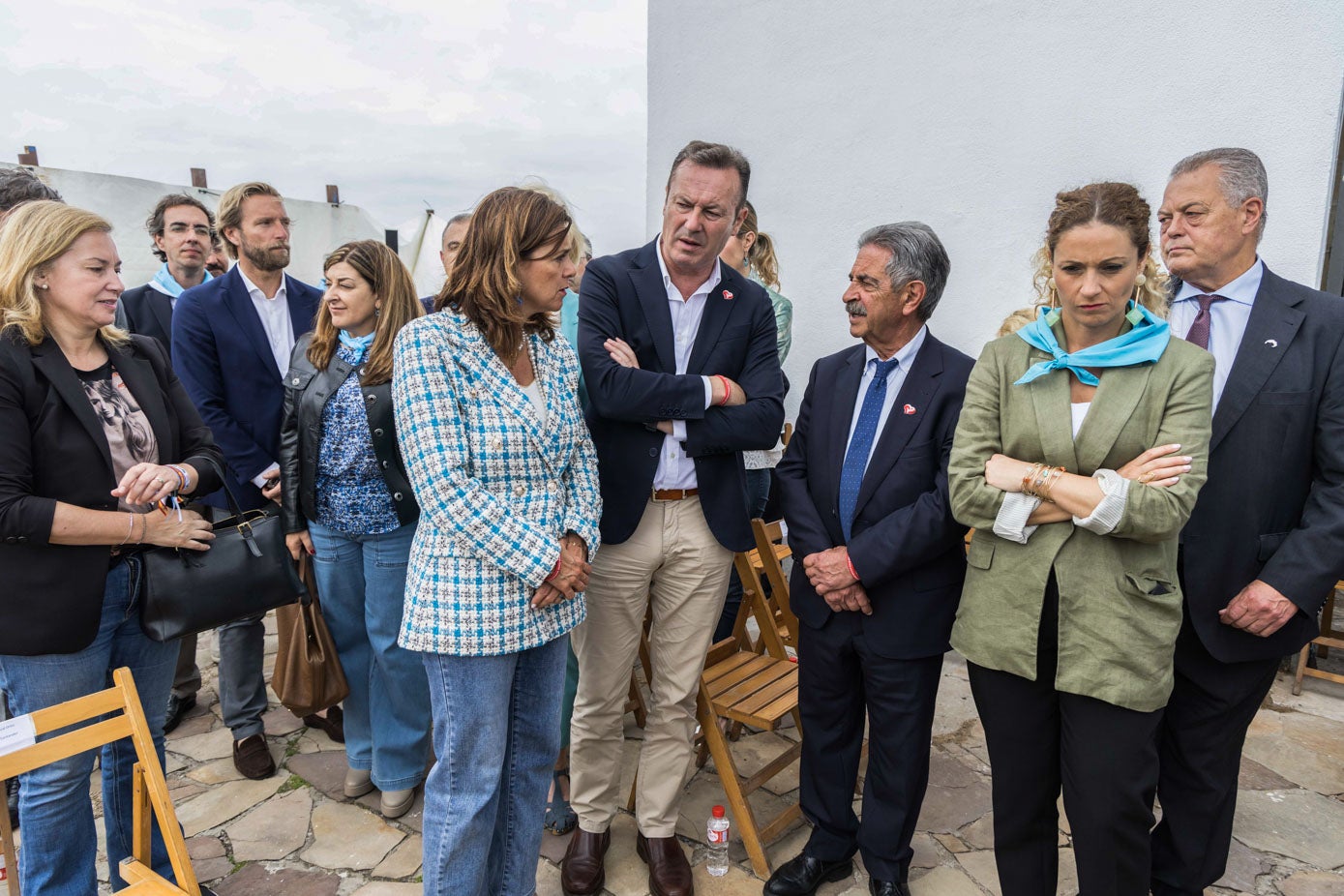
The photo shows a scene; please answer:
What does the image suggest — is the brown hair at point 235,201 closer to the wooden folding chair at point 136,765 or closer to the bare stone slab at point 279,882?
the wooden folding chair at point 136,765

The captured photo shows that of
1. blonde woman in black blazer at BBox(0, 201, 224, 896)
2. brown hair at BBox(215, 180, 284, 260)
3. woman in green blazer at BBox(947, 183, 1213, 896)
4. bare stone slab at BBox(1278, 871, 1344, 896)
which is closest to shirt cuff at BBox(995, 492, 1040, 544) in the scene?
woman in green blazer at BBox(947, 183, 1213, 896)

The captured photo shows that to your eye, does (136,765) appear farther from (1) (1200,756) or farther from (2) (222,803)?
(1) (1200,756)

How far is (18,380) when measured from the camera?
218 centimetres

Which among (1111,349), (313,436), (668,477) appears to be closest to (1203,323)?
(1111,349)

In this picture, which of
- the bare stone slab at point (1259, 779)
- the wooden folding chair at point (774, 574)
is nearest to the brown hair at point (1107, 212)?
the wooden folding chair at point (774, 574)

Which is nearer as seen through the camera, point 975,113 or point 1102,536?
point 1102,536

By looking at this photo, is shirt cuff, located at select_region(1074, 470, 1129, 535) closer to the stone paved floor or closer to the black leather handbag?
the stone paved floor

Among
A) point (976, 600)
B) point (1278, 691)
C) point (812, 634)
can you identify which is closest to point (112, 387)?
point (812, 634)

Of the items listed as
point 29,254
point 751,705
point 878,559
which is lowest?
point 751,705

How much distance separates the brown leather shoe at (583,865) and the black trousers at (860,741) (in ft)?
2.47

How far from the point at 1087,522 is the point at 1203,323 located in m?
0.90

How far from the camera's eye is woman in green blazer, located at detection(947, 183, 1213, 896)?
2.07 metres

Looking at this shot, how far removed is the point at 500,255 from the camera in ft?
7.29

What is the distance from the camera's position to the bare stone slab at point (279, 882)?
2842 mm
